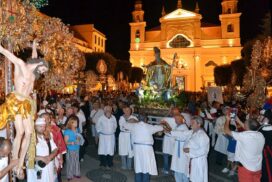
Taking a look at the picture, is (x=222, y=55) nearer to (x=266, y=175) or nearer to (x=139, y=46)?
(x=139, y=46)

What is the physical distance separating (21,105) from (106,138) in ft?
16.0

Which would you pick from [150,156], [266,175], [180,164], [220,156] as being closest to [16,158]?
[150,156]

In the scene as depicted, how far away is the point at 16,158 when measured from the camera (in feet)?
12.1

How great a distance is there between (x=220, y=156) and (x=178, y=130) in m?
3.60

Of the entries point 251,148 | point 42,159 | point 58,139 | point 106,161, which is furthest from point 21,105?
point 106,161

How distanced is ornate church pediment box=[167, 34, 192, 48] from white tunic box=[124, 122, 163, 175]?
151 feet

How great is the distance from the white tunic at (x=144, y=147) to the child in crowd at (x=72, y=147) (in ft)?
5.22

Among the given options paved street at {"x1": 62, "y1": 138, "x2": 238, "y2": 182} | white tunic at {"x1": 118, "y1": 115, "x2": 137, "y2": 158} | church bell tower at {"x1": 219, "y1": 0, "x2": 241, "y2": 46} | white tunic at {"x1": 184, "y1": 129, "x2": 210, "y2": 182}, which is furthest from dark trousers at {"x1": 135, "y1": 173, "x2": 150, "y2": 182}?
church bell tower at {"x1": 219, "y1": 0, "x2": 241, "y2": 46}

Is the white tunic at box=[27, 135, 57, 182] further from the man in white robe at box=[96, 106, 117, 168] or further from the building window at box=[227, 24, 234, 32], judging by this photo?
the building window at box=[227, 24, 234, 32]

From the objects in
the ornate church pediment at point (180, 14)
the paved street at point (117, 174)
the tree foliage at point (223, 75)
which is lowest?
the paved street at point (117, 174)

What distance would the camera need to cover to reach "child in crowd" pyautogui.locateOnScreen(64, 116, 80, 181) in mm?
6629

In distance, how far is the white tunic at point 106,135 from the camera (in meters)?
8.25

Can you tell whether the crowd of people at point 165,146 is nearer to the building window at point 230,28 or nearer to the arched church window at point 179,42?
the arched church window at point 179,42

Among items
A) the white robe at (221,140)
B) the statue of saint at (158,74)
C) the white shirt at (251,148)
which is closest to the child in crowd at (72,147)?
the white shirt at (251,148)
